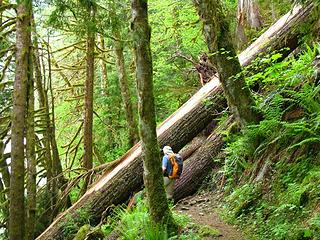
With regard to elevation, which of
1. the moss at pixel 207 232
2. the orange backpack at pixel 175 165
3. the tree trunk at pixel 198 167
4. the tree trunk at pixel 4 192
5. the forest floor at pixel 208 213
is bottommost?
the forest floor at pixel 208 213

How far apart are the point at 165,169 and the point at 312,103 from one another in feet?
10.9

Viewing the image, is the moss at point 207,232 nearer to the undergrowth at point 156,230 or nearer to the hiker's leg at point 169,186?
the undergrowth at point 156,230

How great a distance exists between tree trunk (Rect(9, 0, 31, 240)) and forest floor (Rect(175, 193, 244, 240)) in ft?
10.8

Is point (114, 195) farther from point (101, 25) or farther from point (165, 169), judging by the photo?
point (101, 25)

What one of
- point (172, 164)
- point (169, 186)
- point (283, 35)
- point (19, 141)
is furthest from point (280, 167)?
point (19, 141)

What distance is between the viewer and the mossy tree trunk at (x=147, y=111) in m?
5.40

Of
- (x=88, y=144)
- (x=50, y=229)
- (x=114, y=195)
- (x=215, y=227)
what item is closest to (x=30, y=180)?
(x=50, y=229)

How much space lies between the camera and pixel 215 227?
6.41 metres

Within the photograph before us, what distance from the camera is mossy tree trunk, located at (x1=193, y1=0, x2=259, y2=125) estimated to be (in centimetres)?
697

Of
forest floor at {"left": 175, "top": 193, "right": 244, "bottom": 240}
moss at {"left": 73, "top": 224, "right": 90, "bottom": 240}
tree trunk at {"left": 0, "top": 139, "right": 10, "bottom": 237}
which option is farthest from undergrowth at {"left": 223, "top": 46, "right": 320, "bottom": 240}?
tree trunk at {"left": 0, "top": 139, "right": 10, "bottom": 237}

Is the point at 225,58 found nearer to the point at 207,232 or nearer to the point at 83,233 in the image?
the point at 207,232

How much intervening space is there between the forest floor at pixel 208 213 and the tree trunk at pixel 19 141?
10.8ft

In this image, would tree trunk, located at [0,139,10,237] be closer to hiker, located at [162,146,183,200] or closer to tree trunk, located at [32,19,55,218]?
tree trunk, located at [32,19,55,218]

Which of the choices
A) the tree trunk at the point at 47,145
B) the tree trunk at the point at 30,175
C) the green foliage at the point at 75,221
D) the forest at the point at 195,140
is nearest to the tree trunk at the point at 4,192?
the forest at the point at 195,140
